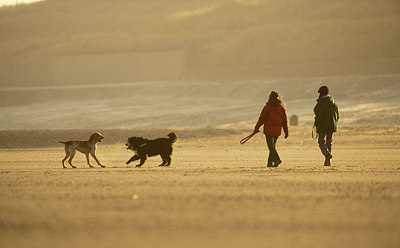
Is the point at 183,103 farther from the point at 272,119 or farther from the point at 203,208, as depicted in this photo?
the point at 203,208

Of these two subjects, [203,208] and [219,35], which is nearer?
[203,208]

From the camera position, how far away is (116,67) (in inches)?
2499

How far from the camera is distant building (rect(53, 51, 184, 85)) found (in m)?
62.4

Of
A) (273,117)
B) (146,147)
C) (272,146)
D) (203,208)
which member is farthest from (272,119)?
(203,208)

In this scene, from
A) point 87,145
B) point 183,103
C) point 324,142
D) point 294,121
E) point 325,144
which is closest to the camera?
point 324,142

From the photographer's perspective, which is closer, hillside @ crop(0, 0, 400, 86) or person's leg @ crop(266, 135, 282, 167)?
person's leg @ crop(266, 135, 282, 167)

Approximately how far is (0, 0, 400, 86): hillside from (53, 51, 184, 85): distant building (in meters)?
0.95

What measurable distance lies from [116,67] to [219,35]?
9.03 metres

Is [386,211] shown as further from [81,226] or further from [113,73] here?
[113,73]

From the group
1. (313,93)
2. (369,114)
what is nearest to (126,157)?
(369,114)

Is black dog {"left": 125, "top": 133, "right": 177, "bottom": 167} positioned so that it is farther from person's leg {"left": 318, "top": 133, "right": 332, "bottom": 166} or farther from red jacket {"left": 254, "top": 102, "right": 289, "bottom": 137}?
person's leg {"left": 318, "top": 133, "right": 332, "bottom": 166}

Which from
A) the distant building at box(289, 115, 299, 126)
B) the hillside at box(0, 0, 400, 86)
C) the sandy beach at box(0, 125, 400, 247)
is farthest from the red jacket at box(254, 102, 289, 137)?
the hillside at box(0, 0, 400, 86)

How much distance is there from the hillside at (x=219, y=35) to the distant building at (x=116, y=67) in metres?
0.95

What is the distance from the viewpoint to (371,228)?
21.5 ft
